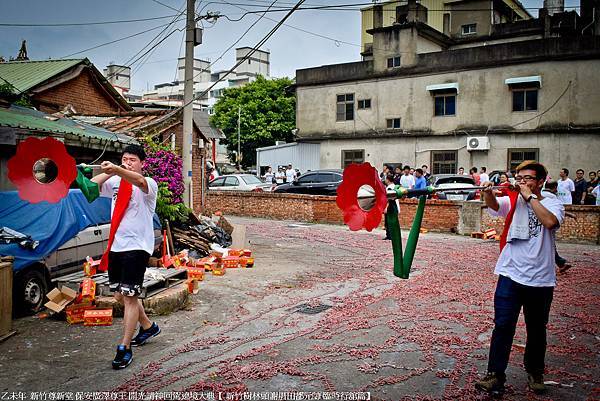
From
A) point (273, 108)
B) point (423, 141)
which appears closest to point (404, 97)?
point (423, 141)

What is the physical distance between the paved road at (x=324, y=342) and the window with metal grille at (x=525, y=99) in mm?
18419

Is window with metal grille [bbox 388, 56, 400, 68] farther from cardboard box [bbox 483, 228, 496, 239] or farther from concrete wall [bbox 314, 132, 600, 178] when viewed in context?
cardboard box [bbox 483, 228, 496, 239]

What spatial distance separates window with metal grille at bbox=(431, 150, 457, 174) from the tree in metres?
17.4

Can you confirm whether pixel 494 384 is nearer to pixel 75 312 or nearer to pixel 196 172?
pixel 75 312

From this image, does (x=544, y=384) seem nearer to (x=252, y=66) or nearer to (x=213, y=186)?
(x=213, y=186)

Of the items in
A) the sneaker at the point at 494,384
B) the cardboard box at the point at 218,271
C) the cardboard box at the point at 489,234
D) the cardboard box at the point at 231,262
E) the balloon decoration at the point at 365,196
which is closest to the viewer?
the balloon decoration at the point at 365,196

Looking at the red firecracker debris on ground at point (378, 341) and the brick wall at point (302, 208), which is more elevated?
the brick wall at point (302, 208)

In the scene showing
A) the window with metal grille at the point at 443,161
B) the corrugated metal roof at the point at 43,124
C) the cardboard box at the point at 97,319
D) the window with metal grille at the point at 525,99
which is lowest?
the cardboard box at the point at 97,319

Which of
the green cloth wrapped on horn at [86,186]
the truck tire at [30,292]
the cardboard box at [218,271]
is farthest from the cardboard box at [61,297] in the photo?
the cardboard box at [218,271]

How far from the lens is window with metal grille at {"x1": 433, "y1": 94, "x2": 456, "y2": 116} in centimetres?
2861

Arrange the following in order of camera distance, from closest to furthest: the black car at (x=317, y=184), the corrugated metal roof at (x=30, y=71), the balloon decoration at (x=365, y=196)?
the balloon decoration at (x=365, y=196) < the corrugated metal roof at (x=30, y=71) < the black car at (x=317, y=184)

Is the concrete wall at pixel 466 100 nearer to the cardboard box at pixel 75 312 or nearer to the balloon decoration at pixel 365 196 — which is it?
the balloon decoration at pixel 365 196

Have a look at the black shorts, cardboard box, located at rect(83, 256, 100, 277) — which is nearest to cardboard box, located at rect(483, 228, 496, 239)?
cardboard box, located at rect(83, 256, 100, 277)

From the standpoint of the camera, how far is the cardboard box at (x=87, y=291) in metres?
6.79
